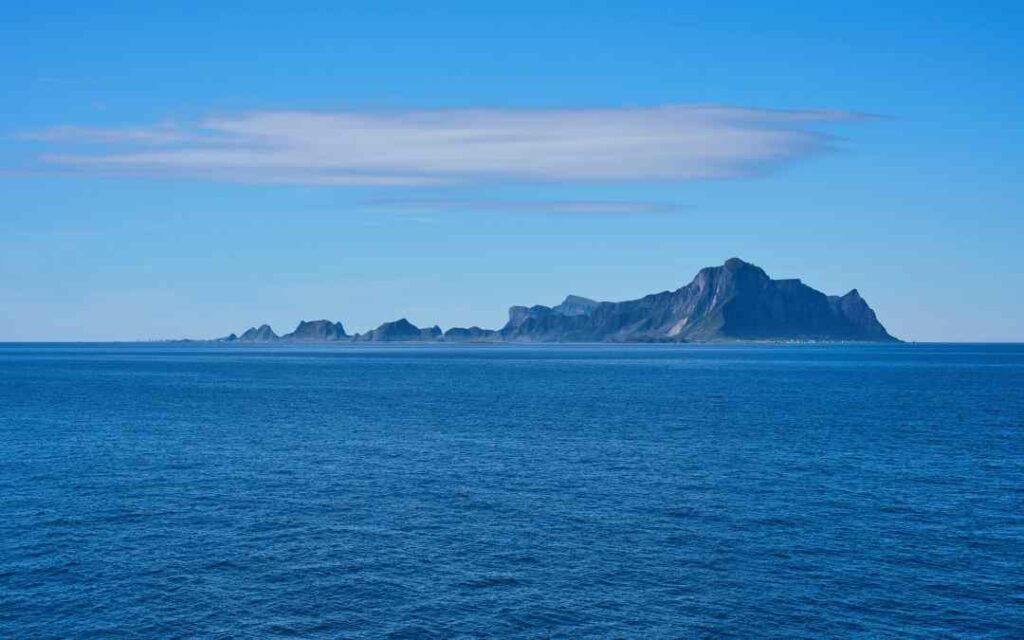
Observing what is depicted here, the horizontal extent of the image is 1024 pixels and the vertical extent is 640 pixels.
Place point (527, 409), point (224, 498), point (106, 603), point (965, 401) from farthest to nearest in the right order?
1. point (965, 401)
2. point (527, 409)
3. point (224, 498)
4. point (106, 603)

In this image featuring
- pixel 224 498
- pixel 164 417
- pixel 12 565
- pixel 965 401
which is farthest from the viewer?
pixel 965 401

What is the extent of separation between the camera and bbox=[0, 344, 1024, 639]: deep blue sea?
40.5 meters

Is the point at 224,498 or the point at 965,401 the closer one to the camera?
the point at 224,498

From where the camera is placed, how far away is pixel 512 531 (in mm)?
54531

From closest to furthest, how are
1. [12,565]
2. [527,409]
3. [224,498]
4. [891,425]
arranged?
[12,565], [224,498], [891,425], [527,409]

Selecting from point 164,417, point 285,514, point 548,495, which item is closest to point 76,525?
point 285,514

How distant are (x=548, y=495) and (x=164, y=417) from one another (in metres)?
72.0

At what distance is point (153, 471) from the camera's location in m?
74.5

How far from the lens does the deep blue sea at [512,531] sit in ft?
133

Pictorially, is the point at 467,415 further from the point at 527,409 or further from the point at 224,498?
the point at 224,498

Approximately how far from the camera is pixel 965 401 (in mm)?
145500

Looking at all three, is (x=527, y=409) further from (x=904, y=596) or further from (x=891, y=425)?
(x=904, y=596)

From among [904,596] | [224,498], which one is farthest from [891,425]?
[224,498]

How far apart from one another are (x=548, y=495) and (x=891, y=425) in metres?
62.2
